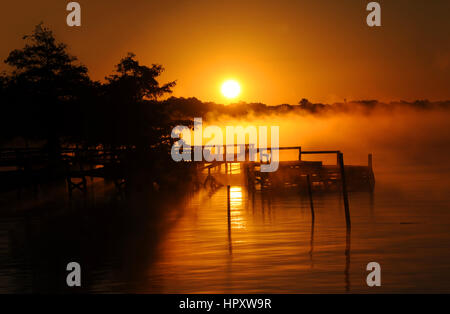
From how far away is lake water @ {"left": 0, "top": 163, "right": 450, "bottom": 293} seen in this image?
17.1 meters

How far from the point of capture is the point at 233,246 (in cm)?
2244

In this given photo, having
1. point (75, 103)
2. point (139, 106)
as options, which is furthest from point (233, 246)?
point (75, 103)

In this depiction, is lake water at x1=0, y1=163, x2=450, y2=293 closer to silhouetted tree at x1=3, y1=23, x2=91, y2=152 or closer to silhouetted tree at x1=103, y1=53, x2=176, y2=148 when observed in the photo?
silhouetted tree at x1=103, y1=53, x2=176, y2=148

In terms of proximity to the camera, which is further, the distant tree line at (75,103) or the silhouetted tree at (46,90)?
the silhouetted tree at (46,90)

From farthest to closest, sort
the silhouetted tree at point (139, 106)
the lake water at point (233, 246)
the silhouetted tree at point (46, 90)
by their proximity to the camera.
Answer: the silhouetted tree at point (46, 90), the silhouetted tree at point (139, 106), the lake water at point (233, 246)

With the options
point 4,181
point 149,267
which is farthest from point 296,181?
point 149,267

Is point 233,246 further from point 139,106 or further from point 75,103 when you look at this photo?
point 75,103

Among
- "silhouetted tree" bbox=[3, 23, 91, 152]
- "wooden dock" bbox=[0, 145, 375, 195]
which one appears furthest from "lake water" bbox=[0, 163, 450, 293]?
"silhouetted tree" bbox=[3, 23, 91, 152]

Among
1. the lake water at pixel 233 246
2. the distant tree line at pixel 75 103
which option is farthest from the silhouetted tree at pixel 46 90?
the lake water at pixel 233 246

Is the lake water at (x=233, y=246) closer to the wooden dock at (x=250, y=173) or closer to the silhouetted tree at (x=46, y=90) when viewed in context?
the wooden dock at (x=250, y=173)

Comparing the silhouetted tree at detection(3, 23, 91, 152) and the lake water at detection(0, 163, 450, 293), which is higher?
the silhouetted tree at detection(3, 23, 91, 152)

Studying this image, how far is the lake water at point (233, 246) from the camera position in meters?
17.1

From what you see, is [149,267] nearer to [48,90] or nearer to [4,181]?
[4,181]

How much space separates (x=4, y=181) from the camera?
37.3m
